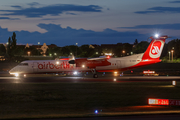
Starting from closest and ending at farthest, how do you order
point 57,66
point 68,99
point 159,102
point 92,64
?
point 159,102 < point 68,99 < point 57,66 < point 92,64

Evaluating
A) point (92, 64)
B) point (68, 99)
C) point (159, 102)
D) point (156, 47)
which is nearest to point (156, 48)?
point (156, 47)

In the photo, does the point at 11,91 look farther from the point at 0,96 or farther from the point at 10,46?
the point at 10,46

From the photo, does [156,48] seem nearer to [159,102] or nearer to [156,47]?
[156,47]

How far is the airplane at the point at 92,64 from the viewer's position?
4278 cm

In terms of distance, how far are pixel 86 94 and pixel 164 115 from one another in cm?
1083

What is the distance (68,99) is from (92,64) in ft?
70.4

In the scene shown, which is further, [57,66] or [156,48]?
[156,48]

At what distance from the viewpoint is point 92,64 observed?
144 ft

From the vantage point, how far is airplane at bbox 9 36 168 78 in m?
42.8

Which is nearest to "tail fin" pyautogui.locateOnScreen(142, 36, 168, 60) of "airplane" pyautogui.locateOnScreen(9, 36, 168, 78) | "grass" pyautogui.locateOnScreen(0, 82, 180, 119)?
"airplane" pyautogui.locateOnScreen(9, 36, 168, 78)

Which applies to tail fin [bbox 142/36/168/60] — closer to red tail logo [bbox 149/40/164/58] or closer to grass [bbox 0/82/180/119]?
red tail logo [bbox 149/40/164/58]

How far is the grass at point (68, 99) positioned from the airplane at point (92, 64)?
15570mm

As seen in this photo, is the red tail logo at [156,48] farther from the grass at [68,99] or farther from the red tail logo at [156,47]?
the grass at [68,99]

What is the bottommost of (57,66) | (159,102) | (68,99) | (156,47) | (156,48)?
(68,99)
